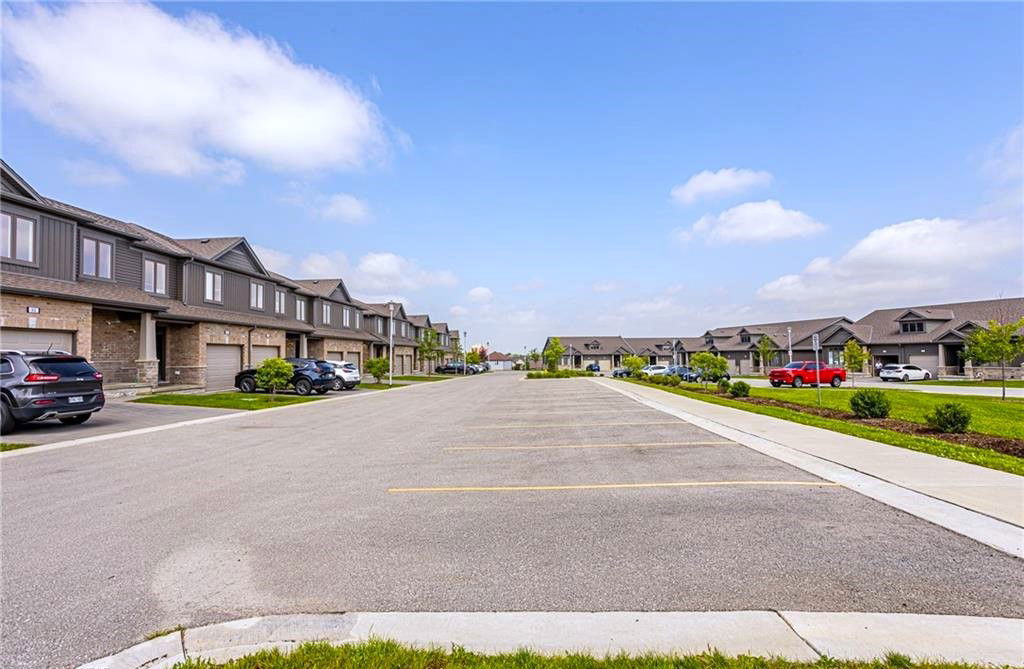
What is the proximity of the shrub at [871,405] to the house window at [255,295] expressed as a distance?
96.9 feet

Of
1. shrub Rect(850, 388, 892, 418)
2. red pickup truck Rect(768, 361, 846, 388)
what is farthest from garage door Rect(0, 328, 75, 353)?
red pickup truck Rect(768, 361, 846, 388)

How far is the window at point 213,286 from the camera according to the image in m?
26.3

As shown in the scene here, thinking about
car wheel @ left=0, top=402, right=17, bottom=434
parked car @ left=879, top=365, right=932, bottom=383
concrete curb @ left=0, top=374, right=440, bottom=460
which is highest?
car wheel @ left=0, top=402, right=17, bottom=434

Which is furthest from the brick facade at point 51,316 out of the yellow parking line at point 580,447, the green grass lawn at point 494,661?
the green grass lawn at point 494,661

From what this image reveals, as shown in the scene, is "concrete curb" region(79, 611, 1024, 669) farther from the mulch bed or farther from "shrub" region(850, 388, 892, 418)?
"shrub" region(850, 388, 892, 418)

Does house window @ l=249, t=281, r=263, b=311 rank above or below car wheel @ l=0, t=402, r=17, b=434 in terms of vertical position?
above

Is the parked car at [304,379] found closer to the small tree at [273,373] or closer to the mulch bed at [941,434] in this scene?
the small tree at [273,373]

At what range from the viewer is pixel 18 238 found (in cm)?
1688

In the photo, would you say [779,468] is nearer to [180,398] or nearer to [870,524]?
[870,524]

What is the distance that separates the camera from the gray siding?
55.9ft

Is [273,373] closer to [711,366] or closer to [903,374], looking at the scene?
[711,366]

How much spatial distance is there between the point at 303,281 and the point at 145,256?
2105cm

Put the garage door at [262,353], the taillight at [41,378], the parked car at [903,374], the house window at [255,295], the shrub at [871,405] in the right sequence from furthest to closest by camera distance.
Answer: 1. the parked car at [903,374]
2. the house window at [255,295]
3. the garage door at [262,353]
4. the shrub at [871,405]
5. the taillight at [41,378]

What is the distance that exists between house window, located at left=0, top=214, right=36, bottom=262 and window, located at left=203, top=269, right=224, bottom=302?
8810 mm
